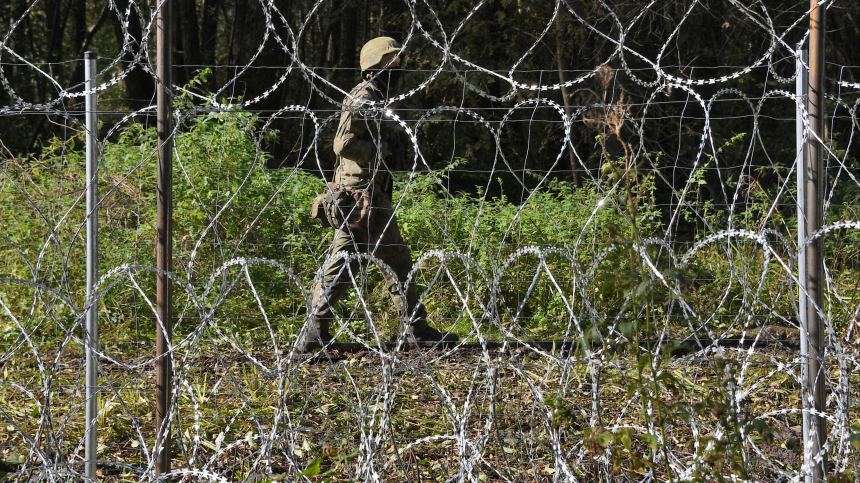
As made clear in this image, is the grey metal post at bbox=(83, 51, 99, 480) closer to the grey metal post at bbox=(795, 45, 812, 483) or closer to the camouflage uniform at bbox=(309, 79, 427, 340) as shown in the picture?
the camouflage uniform at bbox=(309, 79, 427, 340)

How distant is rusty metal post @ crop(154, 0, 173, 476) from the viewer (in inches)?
102

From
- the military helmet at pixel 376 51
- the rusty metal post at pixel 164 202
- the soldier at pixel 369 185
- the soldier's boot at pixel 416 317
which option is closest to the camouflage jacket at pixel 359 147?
the soldier at pixel 369 185

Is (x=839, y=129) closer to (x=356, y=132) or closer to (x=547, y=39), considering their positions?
(x=547, y=39)

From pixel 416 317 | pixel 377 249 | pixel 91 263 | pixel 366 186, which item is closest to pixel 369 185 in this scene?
pixel 366 186

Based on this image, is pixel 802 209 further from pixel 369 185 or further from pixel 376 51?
pixel 376 51

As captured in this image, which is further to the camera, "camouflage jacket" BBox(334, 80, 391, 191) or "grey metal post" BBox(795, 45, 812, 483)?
"camouflage jacket" BBox(334, 80, 391, 191)

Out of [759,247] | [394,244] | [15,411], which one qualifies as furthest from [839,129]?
[15,411]

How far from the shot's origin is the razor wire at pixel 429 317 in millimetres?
2375

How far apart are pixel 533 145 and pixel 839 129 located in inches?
161

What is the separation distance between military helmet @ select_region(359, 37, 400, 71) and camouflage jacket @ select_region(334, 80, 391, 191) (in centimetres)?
11

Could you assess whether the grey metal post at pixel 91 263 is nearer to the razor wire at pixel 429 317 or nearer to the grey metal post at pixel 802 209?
the razor wire at pixel 429 317

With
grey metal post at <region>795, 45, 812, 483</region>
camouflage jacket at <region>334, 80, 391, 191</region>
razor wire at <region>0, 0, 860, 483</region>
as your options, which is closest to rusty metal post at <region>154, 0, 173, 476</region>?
razor wire at <region>0, 0, 860, 483</region>

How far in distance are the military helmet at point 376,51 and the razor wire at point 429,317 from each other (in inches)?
12.7

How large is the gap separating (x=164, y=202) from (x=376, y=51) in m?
2.09
